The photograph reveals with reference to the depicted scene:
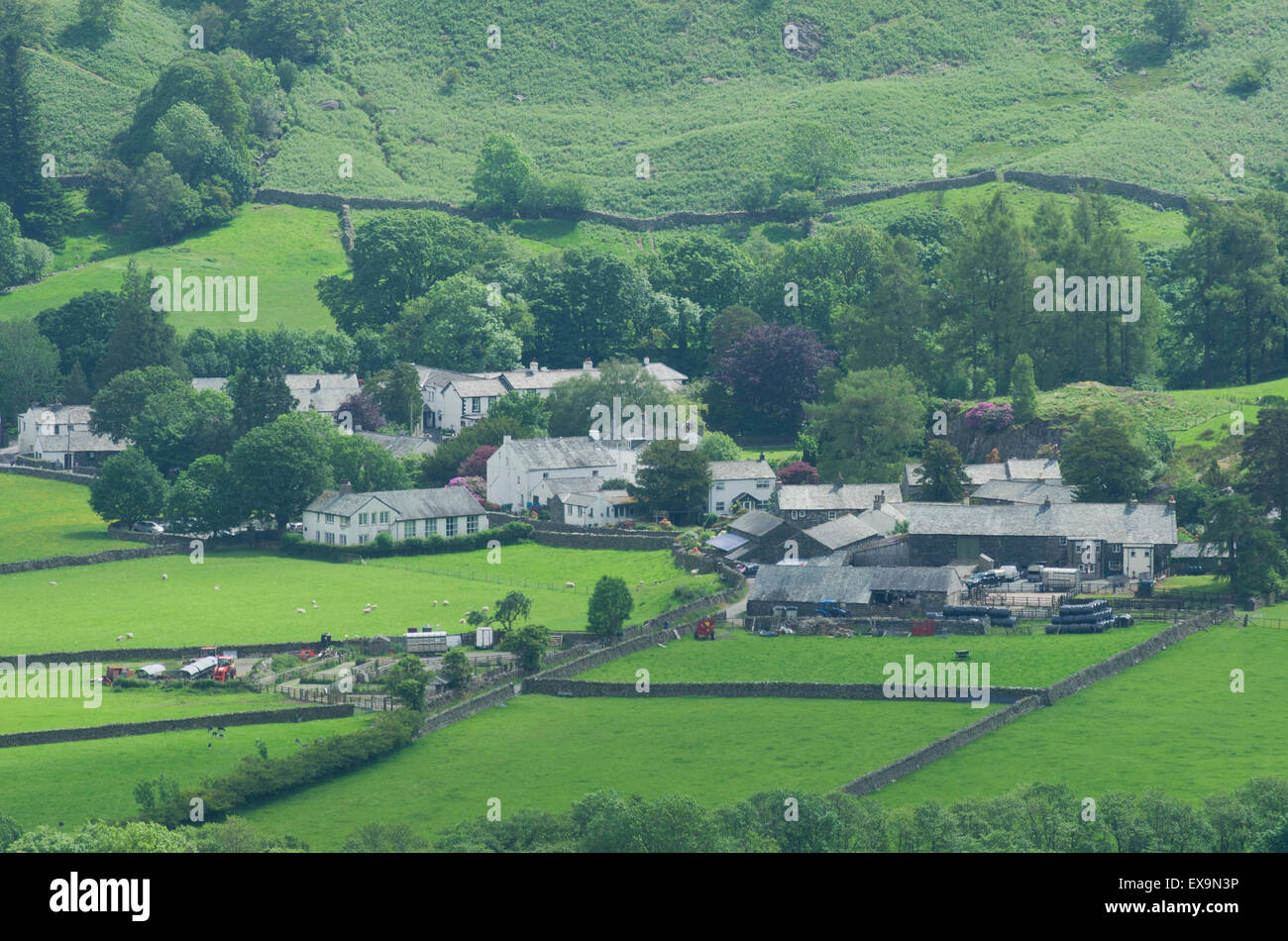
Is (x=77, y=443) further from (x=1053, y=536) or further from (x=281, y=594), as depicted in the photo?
(x=1053, y=536)

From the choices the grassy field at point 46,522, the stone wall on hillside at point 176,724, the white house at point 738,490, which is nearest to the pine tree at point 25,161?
the grassy field at point 46,522

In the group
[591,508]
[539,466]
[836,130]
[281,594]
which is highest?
[836,130]

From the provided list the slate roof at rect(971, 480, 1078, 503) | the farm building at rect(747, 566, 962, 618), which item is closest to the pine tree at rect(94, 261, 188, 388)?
the slate roof at rect(971, 480, 1078, 503)

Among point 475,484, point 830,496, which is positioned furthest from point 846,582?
point 475,484

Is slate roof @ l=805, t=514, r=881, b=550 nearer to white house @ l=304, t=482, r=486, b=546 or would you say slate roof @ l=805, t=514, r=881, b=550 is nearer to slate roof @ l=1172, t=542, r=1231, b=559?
slate roof @ l=1172, t=542, r=1231, b=559

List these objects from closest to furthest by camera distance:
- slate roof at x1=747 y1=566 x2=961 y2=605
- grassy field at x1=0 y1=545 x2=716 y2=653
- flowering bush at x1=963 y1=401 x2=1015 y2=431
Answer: grassy field at x1=0 y1=545 x2=716 y2=653 < slate roof at x1=747 y1=566 x2=961 y2=605 < flowering bush at x1=963 y1=401 x2=1015 y2=431
